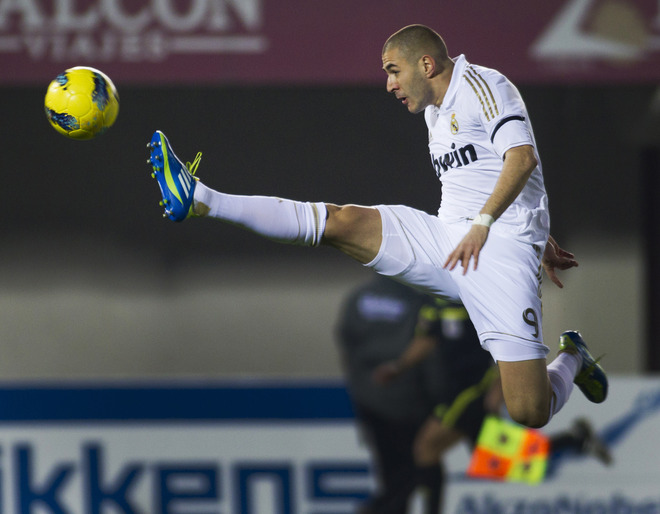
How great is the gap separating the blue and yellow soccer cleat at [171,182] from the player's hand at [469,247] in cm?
84

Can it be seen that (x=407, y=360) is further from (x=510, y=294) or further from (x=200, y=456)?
(x=510, y=294)

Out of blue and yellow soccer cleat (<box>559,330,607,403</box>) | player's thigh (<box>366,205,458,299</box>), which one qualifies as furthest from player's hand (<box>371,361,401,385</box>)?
player's thigh (<box>366,205,458,299</box>)

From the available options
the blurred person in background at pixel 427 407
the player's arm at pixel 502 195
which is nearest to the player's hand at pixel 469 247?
the player's arm at pixel 502 195

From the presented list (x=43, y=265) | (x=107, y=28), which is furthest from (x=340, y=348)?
(x=107, y=28)

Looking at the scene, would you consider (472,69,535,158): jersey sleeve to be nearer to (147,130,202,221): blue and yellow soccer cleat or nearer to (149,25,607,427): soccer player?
(149,25,607,427): soccer player

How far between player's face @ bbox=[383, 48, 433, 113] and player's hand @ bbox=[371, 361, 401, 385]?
12.1 feet

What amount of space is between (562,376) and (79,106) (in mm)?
1926

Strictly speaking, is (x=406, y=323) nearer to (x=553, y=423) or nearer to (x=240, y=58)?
(x=553, y=423)

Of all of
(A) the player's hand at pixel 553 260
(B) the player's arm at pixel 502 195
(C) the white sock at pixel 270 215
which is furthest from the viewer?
(A) the player's hand at pixel 553 260

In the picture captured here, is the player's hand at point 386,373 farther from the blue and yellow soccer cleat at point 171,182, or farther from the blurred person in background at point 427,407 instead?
the blue and yellow soccer cleat at point 171,182

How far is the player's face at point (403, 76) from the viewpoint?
3.41 m

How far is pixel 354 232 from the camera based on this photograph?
3.65 metres

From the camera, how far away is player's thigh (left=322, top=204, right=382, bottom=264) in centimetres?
362

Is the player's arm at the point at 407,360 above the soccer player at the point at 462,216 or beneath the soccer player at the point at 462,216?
beneath
